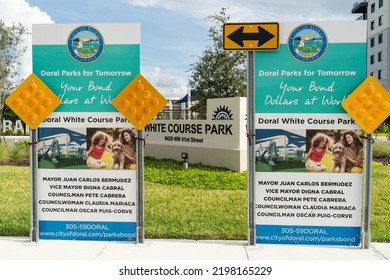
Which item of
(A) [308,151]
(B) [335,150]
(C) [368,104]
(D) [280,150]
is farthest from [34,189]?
(C) [368,104]

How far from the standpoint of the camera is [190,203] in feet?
25.7

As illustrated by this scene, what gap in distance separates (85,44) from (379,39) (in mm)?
57061

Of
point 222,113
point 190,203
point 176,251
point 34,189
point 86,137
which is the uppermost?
point 222,113

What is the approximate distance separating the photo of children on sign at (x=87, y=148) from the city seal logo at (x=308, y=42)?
2.36m

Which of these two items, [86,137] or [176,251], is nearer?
[176,251]

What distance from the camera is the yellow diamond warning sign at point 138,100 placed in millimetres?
5328

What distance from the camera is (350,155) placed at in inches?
209

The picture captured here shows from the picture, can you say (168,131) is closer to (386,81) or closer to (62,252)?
(62,252)

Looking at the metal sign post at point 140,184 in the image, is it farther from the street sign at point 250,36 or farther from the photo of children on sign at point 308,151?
the street sign at point 250,36

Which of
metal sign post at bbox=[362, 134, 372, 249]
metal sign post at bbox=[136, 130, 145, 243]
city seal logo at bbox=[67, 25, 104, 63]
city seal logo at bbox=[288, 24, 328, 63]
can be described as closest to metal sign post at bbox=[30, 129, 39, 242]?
city seal logo at bbox=[67, 25, 104, 63]

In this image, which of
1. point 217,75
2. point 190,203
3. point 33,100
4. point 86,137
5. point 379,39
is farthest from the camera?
point 379,39

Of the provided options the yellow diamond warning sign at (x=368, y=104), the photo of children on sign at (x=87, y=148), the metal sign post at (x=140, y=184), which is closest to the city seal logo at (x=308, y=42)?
the yellow diamond warning sign at (x=368, y=104)

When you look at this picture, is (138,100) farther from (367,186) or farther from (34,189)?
(367,186)

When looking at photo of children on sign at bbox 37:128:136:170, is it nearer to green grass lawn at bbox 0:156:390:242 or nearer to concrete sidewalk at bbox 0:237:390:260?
concrete sidewalk at bbox 0:237:390:260
